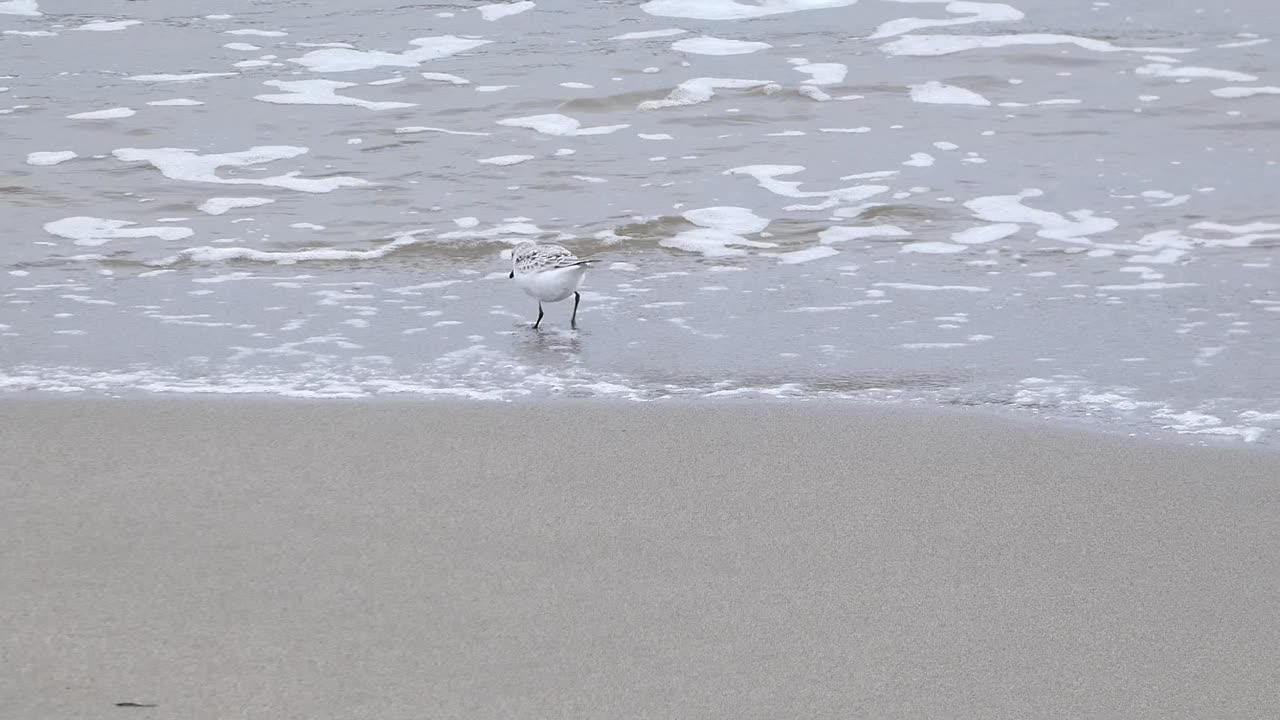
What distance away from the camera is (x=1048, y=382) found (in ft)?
16.5

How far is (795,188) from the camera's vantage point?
8000mm

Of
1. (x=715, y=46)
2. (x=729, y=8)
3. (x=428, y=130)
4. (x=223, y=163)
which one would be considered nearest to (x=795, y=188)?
(x=428, y=130)

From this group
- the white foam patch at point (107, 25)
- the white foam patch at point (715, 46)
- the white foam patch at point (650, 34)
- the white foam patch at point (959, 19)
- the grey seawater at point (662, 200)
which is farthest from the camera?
the white foam patch at point (107, 25)

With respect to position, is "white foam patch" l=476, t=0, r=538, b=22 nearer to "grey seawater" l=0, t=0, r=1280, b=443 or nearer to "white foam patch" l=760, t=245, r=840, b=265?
"grey seawater" l=0, t=0, r=1280, b=443

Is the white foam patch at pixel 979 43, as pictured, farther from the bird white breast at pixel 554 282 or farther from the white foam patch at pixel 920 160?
the bird white breast at pixel 554 282

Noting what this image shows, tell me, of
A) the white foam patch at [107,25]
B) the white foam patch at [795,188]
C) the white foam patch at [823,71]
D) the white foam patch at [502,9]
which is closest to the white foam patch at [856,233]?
the white foam patch at [795,188]

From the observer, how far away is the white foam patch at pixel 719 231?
7.04m

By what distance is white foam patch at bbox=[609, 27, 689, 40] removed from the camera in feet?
39.1

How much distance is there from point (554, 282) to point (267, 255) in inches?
71.8

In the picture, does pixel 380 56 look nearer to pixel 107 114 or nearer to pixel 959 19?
pixel 107 114

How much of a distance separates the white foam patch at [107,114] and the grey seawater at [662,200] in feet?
0.14

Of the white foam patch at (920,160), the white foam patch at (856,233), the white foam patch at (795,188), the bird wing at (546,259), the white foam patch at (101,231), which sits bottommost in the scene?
the white foam patch at (101,231)

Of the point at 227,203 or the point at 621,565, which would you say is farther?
the point at 227,203

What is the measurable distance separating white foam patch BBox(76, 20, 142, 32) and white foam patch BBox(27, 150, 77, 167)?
144 inches
